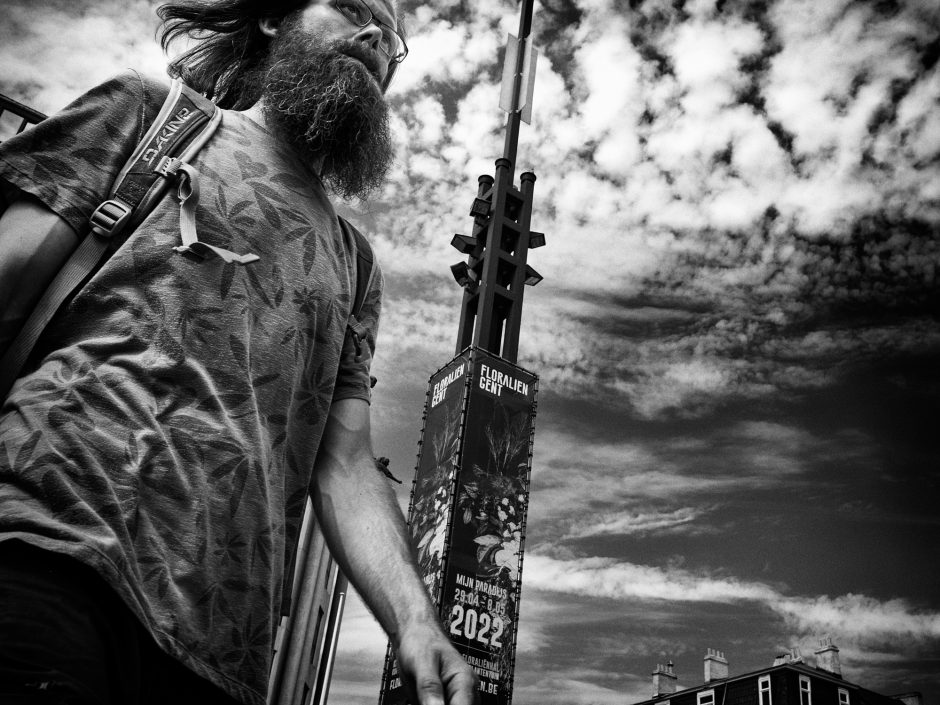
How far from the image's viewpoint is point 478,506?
67.2 feet

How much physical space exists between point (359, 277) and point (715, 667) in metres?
31.5

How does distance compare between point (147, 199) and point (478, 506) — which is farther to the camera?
point (478, 506)

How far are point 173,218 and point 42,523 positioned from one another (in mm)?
520

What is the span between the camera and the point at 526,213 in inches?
806

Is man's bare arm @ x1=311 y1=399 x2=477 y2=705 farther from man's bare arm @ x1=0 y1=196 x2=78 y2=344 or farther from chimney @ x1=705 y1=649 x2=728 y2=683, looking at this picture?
chimney @ x1=705 y1=649 x2=728 y2=683

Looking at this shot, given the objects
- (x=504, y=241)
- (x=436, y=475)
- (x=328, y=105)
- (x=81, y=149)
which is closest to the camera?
(x=81, y=149)

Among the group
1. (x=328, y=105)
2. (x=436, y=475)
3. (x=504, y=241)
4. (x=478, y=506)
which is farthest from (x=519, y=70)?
(x=328, y=105)

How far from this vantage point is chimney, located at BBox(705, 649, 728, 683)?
29250 millimetres

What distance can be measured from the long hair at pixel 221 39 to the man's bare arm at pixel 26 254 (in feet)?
2.34

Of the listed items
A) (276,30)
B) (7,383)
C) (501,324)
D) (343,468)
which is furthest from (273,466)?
(501,324)

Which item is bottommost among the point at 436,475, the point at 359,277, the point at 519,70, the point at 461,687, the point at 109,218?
the point at 461,687

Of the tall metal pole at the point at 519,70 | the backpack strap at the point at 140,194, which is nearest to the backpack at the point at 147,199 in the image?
the backpack strap at the point at 140,194

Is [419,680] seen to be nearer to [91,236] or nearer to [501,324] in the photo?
[91,236]

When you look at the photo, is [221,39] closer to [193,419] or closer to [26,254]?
[26,254]
